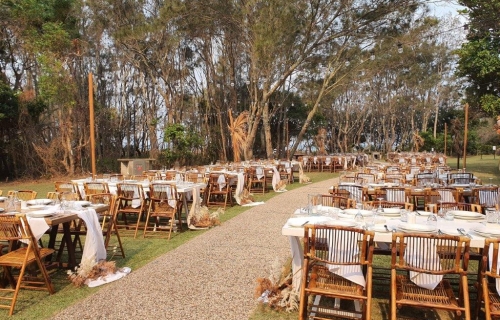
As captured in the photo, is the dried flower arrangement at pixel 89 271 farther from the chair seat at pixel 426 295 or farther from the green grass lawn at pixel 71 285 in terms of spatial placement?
the chair seat at pixel 426 295

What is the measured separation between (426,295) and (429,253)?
11.6 inches

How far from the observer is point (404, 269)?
2707mm

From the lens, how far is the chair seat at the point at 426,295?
2578 millimetres

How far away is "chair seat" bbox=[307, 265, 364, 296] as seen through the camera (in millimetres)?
2756

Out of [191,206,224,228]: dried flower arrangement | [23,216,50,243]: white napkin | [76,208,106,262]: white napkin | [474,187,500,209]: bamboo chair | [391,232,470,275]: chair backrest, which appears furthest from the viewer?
[191,206,224,228]: dried flower arrangement

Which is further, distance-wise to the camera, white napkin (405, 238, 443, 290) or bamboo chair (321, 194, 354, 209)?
bamboo chair (321, 194, 354, 209)

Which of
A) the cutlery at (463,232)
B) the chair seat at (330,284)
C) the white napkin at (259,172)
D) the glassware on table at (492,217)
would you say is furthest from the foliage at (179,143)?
the cutlery at (463,232)

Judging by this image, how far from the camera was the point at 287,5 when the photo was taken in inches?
517

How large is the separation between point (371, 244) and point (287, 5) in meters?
11.8

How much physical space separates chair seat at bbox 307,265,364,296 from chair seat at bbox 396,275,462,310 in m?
0.29

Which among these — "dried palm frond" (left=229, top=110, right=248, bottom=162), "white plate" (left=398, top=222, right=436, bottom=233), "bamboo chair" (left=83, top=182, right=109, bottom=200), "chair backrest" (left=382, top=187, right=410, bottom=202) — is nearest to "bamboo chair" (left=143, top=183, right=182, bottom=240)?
"bamboo chair" (left=83, top=182, right=109, bottom=200)

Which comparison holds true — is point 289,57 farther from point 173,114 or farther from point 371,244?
point 371,244

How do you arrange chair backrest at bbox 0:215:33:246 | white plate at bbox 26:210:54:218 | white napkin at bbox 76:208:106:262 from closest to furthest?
chair backrest at bbox 0:215:33:246 < white plate at bbox 26:210:54:218 < white napkin at bbox 76:208:106:262

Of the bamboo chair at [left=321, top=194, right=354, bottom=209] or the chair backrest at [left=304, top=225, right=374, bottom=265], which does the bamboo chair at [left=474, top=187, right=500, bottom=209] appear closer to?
the bamboo chair at [left=321, top=194, right=354, bottom=209]
